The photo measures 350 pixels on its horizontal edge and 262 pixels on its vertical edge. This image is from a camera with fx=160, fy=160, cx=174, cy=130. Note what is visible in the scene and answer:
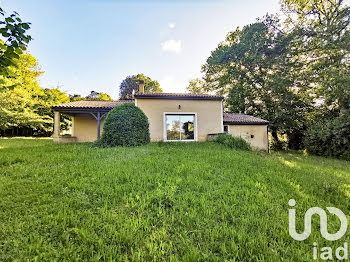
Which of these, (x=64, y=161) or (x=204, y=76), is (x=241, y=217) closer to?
(x=64, y=161)

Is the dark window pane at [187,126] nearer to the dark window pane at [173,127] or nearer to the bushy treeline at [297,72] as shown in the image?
the dark window pane at [173,127]

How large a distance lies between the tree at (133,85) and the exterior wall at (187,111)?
71.5 feet

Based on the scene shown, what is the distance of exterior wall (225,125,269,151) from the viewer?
12.5 meters

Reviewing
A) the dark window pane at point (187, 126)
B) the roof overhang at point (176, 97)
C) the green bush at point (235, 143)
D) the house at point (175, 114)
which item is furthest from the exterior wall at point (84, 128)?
the green bush at point (235, 143)

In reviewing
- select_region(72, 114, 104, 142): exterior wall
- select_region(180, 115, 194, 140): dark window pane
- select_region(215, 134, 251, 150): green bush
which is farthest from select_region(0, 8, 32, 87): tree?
select_region(72, 114, 104, 142): exterior wall

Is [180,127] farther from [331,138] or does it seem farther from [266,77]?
[266,77]

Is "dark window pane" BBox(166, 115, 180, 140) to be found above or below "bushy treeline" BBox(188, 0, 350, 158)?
below

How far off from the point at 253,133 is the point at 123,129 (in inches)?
391

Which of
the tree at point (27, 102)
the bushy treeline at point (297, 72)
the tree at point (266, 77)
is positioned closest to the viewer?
the bushy treeline at point (297, 72)

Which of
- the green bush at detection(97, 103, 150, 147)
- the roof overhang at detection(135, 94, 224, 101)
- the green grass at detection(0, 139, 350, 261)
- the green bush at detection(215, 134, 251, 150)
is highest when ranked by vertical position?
the roof overhang at detection(135, 94, 224, 101)

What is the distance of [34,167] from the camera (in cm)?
468

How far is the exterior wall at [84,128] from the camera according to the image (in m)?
13.0

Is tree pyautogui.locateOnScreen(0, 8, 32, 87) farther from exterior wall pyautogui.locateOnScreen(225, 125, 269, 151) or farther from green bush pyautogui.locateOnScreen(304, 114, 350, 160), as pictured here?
green bush pyautogui.locateOnScreen(304, 114, 350, 160)

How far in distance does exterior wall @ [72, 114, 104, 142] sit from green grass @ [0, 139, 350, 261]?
875 cm
